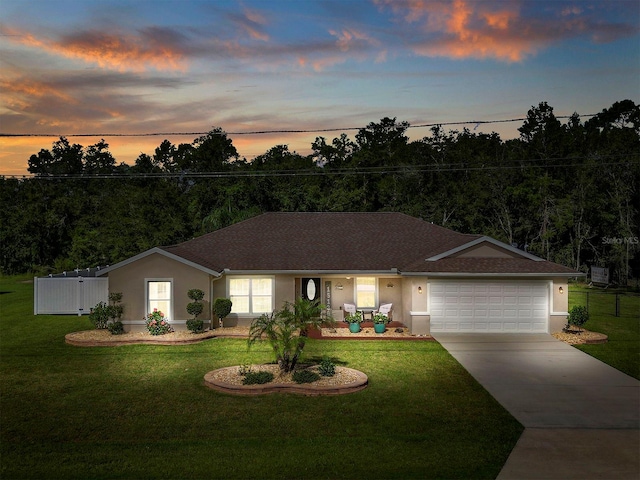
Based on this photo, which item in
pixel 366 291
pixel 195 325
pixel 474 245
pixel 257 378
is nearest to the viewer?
pixel 257 378

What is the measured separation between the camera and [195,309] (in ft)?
79.6

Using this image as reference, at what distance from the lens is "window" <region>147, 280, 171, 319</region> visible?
24766 mm

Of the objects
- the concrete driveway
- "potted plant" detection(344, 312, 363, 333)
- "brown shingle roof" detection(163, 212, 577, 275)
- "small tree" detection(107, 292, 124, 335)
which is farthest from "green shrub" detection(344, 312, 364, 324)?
"small tree" detection(107, 292, 124, 335)

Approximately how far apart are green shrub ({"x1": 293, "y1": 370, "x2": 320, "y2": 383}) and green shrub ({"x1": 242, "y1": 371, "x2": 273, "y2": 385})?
0.70 metres

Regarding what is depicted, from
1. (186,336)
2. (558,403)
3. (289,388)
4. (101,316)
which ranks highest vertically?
(101,316)

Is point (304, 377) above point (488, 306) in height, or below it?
below

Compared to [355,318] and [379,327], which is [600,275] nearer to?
[379,327]

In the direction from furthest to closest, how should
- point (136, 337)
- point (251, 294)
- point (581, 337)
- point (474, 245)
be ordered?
point (251, 294)
point (474, 245)
point (581, 337)
point (136, 337)

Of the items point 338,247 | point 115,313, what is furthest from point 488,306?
point 115,313

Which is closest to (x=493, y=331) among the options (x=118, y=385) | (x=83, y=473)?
(x=118, y=385)

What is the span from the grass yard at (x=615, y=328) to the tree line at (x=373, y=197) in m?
12.2

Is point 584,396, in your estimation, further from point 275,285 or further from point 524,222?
point 524,222

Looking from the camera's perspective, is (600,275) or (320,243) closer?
(320,243)

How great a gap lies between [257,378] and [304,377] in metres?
1.26
